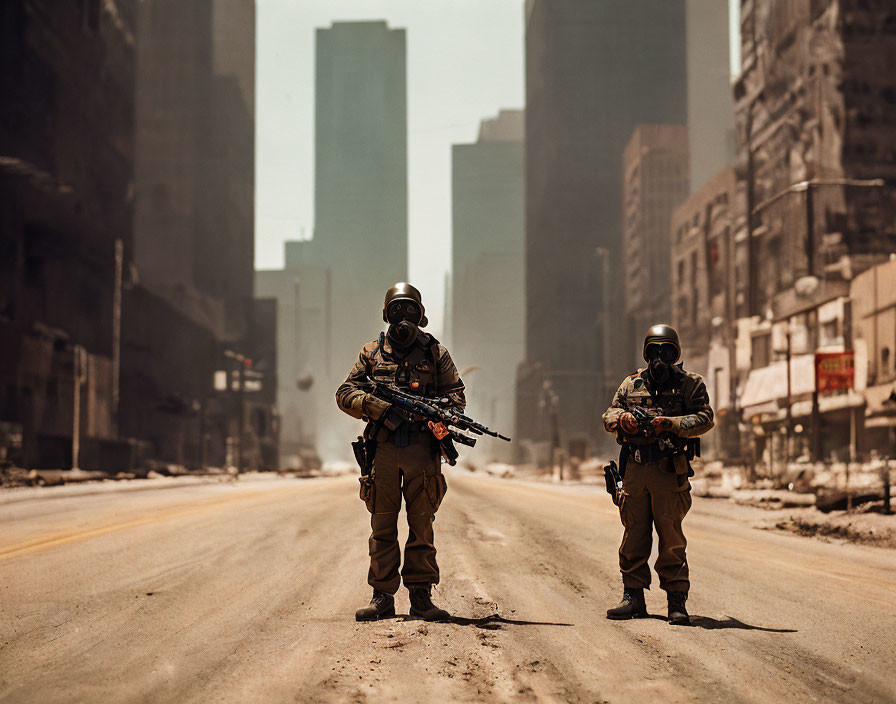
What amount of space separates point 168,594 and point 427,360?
10.8 feet

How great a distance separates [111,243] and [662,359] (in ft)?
206

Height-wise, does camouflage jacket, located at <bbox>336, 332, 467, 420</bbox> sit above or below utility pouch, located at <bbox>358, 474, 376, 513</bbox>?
above

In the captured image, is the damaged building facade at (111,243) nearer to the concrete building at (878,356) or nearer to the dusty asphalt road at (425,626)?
the dusty asphalt road at (425,626)

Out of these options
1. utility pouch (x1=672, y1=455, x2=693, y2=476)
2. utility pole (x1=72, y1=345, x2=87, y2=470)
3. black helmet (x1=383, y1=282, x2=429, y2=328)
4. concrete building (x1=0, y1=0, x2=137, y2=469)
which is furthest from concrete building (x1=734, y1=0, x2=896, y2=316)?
black helmet (x1=383, y1=282, x2=429, y2=328)

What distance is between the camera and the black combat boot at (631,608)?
23.4 ft

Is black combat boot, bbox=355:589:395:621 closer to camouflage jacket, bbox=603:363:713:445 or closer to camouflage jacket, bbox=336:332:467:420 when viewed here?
camouflage jacket, bbox=336:332:467:420

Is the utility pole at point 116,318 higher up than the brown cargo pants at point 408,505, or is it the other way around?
the utility pole at point 116,318

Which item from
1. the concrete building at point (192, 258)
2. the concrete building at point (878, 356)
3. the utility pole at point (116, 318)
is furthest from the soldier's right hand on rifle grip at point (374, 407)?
the concrete building at point (192, 258)

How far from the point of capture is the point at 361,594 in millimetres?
8086

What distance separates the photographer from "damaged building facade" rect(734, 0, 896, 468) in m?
55.7

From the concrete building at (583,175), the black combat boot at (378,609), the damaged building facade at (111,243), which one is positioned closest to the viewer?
the black combat boot at (378,609)

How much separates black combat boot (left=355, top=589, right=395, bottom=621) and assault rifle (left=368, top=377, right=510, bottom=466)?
1.11 m

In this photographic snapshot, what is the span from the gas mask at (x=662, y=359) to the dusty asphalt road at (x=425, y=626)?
179 cm

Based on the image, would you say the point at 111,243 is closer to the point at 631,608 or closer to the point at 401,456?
the point at 401,456
